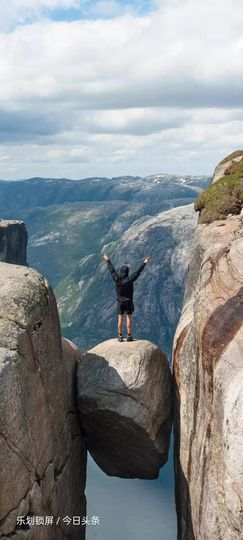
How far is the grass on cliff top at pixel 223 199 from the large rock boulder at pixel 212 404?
35.5 feet

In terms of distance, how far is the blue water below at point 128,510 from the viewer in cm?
14112

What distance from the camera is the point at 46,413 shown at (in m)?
24.2

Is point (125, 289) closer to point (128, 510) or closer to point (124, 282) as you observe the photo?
point (124, 282)

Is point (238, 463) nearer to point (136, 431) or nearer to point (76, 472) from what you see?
point (136, 431)

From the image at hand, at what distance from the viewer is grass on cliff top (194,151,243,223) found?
41.1 metres

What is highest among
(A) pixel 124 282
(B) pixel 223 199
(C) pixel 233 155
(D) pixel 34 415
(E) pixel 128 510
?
(C) pixel 233 155

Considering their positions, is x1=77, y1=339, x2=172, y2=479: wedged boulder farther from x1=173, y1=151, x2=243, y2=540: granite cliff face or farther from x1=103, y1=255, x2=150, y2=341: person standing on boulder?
x1=103, y1=255, x2=150, y2=341: person standing on boulder

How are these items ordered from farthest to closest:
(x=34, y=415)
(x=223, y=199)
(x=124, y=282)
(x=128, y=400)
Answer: (x=223, y=199), (x=124, y=282), (x=128, y=400), (x=34, y=415)

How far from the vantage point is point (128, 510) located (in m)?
168

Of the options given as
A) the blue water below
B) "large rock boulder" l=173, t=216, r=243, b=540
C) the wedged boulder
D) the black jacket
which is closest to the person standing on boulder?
the black jacket

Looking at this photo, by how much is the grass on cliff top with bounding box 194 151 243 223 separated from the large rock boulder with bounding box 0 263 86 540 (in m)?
18.5

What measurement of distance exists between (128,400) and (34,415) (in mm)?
7275

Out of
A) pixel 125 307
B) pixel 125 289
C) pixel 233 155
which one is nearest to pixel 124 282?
pixel 125 289

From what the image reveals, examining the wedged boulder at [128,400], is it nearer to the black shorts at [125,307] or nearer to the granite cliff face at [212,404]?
the granite cliff face at [212,404]
